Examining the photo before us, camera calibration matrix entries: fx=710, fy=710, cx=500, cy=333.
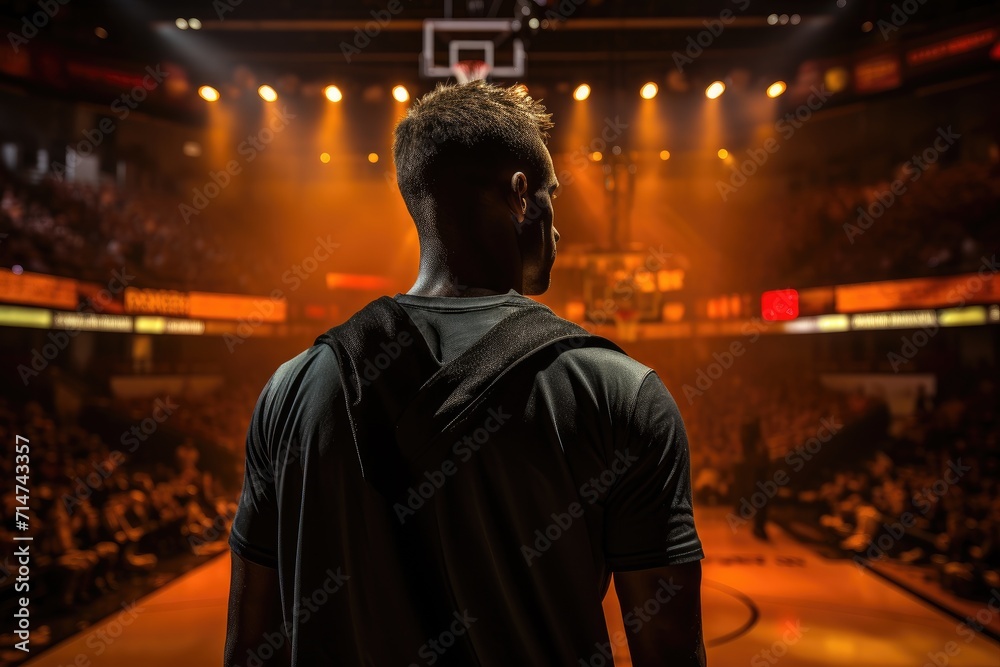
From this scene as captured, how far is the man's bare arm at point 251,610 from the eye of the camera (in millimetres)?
1028

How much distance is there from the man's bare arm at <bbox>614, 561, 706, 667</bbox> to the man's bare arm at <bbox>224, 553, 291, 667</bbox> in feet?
1.67

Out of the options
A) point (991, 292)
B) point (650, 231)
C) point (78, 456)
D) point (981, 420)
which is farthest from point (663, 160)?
point (78, 456)

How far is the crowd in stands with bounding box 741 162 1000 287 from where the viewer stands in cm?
1002

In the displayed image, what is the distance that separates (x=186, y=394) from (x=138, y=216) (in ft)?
9.95

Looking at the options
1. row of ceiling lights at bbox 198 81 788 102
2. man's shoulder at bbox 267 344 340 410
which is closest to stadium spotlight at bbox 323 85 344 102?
row of ceiling lights at bbox 198 81 788 102

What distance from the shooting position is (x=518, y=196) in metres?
1.02

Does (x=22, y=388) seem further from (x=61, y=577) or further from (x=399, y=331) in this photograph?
(x=399, y=331)

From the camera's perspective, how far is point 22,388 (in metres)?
9.67

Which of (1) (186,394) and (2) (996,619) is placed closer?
(2) (996,619)

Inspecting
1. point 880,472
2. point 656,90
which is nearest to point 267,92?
point 656,90

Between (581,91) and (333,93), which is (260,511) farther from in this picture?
(333,93)

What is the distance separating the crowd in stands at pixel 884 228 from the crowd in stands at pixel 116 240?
384 inches

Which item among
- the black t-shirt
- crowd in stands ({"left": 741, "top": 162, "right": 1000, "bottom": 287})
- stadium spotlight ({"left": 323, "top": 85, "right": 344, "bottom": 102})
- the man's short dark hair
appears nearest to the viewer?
the black t-shirt

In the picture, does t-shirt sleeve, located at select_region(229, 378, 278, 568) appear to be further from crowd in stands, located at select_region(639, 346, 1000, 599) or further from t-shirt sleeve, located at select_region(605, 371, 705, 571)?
crowd in stands, located at select_region(639, 346, 1000, 599)
